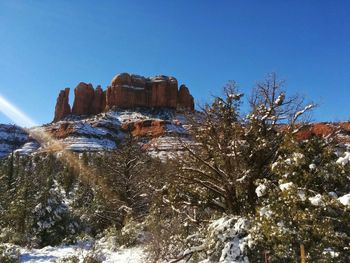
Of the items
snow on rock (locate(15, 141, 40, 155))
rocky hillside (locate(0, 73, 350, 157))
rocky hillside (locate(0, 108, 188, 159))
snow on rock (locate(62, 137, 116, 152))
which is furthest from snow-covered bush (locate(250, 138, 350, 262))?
snow on rock (locate(15, 141, 40, 155))

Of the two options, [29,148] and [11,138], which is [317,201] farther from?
[11,138]

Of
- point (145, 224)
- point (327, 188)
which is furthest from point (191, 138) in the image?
point (327, 188)

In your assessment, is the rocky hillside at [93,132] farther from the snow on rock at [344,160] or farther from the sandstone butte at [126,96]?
the snow on rock at [344,160]

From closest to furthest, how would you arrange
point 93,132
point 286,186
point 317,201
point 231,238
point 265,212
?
point 317,201 < point 286,186 < point 265,212 < point 231,238 < point 93,132

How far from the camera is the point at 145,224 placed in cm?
2012

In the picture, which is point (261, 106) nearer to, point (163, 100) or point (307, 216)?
point (307, 216)

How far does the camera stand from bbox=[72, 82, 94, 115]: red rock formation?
586 ft

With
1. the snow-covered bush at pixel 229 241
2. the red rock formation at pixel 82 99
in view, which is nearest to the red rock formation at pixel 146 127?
the red rock formation at pixel 82 99

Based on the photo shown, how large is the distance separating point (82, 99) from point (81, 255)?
554 feet

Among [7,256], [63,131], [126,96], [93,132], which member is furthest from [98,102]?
[7,256]

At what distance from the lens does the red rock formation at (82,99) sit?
586 ft

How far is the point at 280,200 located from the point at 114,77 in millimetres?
179987

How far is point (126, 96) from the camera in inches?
6821

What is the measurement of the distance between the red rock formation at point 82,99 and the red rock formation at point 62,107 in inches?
136
